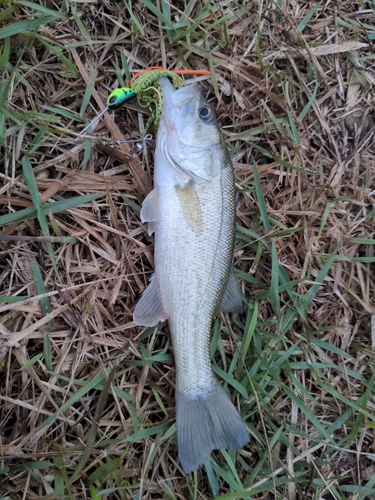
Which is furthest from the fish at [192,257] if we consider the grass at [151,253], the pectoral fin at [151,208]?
the grass at [151,253]

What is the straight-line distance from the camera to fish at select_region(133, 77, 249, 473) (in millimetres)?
2535

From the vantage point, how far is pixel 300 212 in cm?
299

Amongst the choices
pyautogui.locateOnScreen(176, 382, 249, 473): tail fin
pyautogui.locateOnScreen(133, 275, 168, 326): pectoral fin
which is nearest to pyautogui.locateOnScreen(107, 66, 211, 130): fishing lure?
pyautogui.locateOnScreen(133, 275, 168, 326): pectoral fin

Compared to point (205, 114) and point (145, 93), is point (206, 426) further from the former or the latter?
point (145, 93)

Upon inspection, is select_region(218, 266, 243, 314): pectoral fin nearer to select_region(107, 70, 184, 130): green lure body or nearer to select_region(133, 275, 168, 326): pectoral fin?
select_region(133, 275, 168, 326): pectoral fin

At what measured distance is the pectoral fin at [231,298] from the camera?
106 inches

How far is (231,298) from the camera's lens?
2.71 m

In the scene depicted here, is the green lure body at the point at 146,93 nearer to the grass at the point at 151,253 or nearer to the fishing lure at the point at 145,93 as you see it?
the fishing lure at the point at 145,93

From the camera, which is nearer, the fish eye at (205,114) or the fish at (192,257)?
the fish at (192,257)

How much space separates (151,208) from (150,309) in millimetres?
672

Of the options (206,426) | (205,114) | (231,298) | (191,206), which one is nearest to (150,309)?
(231,298)

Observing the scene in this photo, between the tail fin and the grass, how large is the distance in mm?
148

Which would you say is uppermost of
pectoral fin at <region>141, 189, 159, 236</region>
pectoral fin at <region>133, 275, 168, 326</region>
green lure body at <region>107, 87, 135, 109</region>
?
green lure body at <region>107, 87, 135, 109</region>

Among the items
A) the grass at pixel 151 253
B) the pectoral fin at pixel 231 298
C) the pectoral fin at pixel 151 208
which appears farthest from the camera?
the pectoral fin at pixel 231 298
